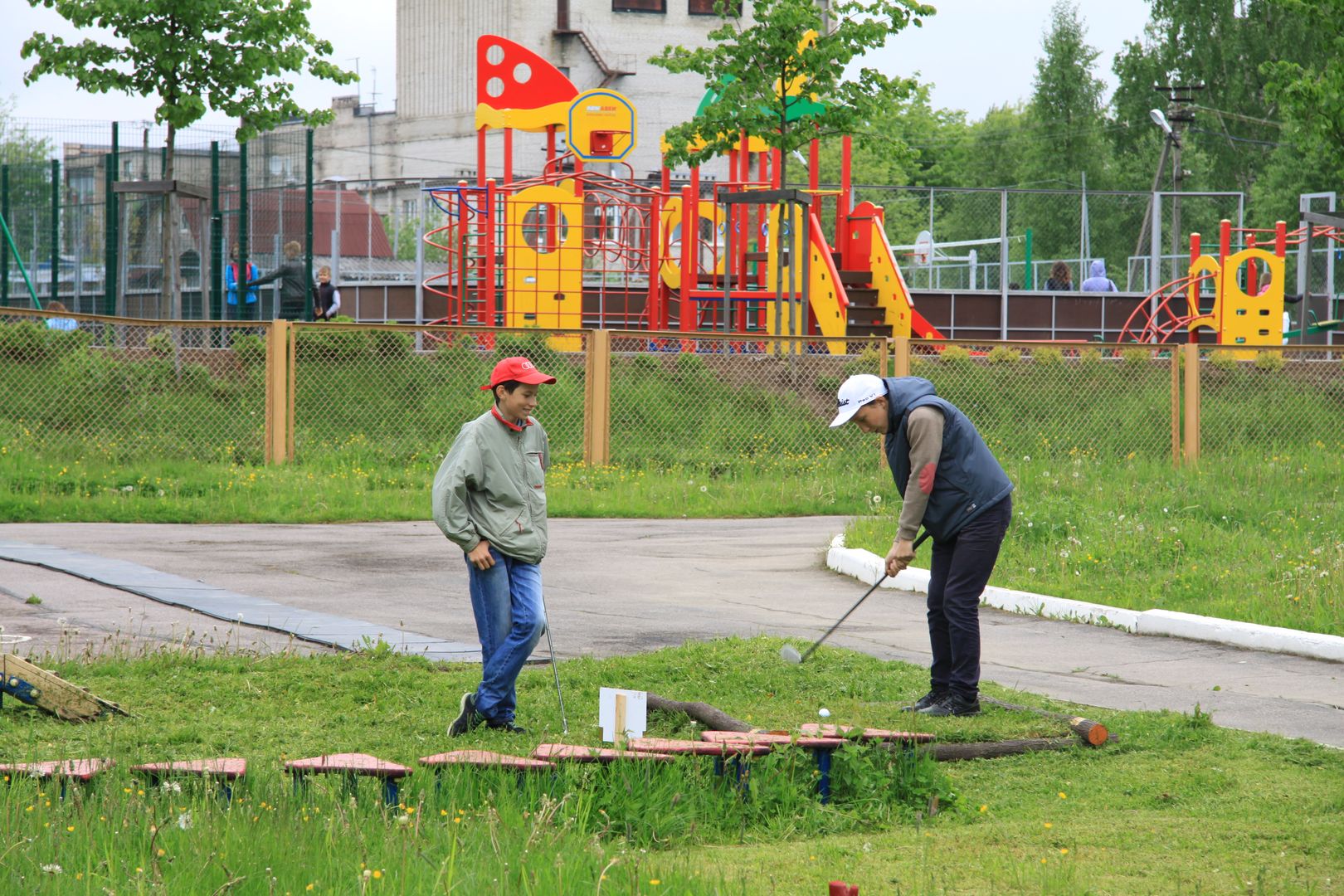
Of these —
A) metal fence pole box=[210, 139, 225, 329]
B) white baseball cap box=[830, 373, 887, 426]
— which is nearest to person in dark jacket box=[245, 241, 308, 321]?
metal fence pole box=[210, 139, 225, 329]

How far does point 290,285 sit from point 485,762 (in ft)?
65.3

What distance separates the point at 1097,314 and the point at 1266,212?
21.8 metres

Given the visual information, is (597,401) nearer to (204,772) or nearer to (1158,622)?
(1158,622)

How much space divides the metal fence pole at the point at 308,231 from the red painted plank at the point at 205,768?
1869cm

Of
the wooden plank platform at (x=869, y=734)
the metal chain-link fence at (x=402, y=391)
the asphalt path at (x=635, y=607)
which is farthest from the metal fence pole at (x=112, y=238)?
the wooden plank platform at (x=869, y=734)

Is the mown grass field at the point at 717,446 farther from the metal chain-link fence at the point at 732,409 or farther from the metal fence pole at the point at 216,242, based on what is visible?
the metal fence pole at the point at 216,242

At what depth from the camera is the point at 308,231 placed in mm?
23625

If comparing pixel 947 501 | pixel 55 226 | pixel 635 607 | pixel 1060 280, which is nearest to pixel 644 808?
pixel 947 501

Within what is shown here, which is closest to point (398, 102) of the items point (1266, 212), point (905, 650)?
point (1266, 212)

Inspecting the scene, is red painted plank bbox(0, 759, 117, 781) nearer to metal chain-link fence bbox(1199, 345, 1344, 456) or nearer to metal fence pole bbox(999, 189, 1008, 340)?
metal chain-link fence bbox(1199, 345, 1344, 456)

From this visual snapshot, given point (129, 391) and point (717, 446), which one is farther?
point (717, 446)

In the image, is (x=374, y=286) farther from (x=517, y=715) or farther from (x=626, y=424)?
(x=517, y=715)

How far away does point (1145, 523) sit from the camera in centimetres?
1302

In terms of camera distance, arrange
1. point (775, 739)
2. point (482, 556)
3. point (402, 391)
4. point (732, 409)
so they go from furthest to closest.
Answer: point (732, 409) → point (402, 391) → point (482, 556) → point (775, 739)
